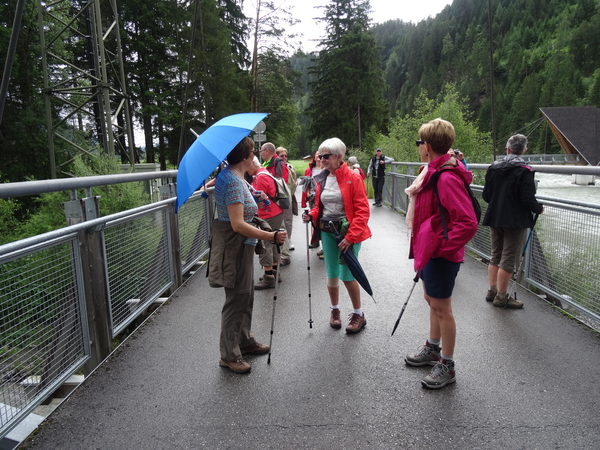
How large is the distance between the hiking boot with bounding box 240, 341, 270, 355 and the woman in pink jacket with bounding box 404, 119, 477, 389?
4.35ft

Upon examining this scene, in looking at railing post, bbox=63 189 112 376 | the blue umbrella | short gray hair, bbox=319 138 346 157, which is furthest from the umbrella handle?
railing post, bbox=63 189 112 376

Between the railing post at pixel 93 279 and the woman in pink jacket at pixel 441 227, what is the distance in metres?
2.46

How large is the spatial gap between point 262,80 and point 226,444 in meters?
34.3

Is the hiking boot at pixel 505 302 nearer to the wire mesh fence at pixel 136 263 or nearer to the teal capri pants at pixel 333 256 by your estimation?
the teal capri pants at pixel 333 256

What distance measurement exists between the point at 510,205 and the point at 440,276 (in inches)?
78.0

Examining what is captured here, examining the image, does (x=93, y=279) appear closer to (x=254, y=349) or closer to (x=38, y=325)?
(x=38, y=325)

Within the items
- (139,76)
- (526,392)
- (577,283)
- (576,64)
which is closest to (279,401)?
(526,392)

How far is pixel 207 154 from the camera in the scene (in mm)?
2822

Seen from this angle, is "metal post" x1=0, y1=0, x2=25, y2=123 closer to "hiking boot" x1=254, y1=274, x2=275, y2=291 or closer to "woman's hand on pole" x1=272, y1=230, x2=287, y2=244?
"woman's hand on pole" x1=272, y1=230, x2=287, y2=244

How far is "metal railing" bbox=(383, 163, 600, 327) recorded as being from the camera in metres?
4.15

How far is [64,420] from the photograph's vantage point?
2.78 metres

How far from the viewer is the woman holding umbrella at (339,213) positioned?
390cm

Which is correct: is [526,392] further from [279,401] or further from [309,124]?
[309,124]

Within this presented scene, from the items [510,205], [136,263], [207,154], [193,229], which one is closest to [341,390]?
[207,154]
